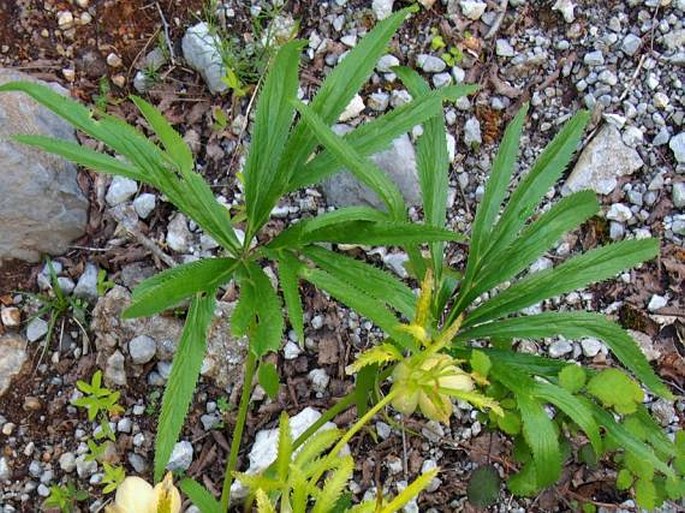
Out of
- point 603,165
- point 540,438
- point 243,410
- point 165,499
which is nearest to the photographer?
point 165,499

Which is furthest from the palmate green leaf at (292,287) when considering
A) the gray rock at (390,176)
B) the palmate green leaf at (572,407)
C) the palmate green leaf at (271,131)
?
the gray rock at (390,176)

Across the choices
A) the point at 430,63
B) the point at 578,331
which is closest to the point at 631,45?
the point at 430,63

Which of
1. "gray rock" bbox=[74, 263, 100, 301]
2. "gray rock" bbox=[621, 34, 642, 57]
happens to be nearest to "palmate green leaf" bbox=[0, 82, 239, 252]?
"gray rock" bbox=[74, 263, 100, 301]

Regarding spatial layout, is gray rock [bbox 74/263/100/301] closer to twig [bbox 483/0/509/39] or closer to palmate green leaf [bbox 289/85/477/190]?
palmate green leaf [bbox 289/85/477/190]

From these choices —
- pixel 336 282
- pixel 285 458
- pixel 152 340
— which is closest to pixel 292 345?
pixel 152 340

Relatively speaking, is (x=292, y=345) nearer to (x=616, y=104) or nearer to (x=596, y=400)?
(x=596, y=400)

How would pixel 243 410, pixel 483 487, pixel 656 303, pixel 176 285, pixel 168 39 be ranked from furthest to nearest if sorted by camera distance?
pixel 168 39 < pixel 656 303 < pixel 483 487 < pixel 243 410 < pixel 176 285

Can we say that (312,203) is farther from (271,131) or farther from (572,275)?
(572,275)
